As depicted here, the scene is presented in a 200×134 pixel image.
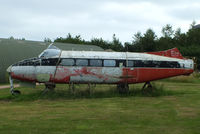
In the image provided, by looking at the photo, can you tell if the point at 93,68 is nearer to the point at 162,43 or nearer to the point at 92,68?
the point at 92,68

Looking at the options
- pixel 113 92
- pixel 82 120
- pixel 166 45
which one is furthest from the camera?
pixel 166 45

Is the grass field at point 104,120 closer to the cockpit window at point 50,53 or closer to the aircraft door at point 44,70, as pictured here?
the aircraft door at point 44,70

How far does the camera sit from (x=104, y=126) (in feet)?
23.9

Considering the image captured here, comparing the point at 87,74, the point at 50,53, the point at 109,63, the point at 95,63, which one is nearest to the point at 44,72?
the point at 50,53

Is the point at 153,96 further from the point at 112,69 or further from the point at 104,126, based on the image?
the point at 104,126

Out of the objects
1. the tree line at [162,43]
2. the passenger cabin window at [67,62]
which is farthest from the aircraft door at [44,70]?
the tree line at [162,43]

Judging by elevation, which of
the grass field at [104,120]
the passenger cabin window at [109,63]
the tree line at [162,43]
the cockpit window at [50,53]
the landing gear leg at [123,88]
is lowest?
the grass field at [104,120]

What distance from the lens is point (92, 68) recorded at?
14.8 m

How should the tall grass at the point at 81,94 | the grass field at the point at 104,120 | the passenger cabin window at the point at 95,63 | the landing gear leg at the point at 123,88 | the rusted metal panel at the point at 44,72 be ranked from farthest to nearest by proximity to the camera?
the landing gear leg at the point at 123,88 → the passenger cabin window at the point at 95,63 → the rusted metal panel at the point at 44,72 → the tall grass at the point at 81,94 → the grass field at the point at 104,120

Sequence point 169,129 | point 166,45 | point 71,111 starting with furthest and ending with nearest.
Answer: point 166,45 → point 71,111 → point 169,129

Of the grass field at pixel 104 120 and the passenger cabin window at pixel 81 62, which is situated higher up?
the passenger cabin window at pixel 81 62

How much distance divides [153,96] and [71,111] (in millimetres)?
7149

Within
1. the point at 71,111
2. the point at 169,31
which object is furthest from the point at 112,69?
the point at 169,31

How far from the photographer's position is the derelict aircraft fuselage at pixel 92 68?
1458 cm
